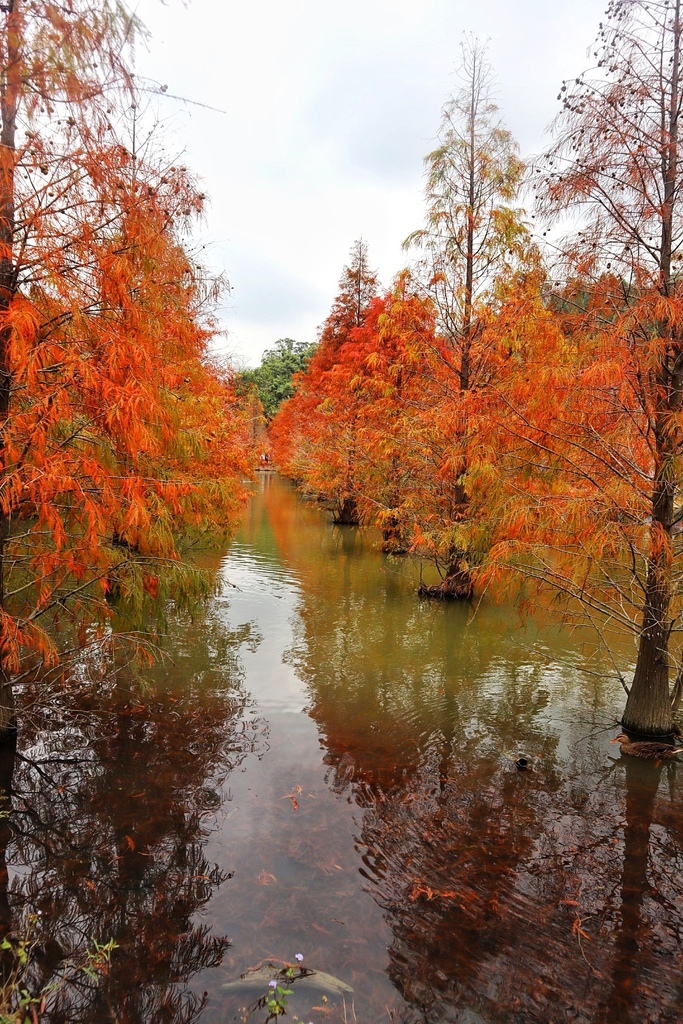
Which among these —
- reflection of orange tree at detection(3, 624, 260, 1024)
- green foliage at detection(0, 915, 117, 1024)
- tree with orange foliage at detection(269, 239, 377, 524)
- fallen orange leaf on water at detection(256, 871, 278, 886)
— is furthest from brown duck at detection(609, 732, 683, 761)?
tree with orange foliage at detection(269, 239, 377, 524)

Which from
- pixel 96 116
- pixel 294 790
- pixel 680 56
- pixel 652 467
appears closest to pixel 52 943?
pixel 294 790

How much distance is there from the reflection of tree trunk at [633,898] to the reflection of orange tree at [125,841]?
2.22 meters

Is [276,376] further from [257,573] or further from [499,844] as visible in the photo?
[499,844]

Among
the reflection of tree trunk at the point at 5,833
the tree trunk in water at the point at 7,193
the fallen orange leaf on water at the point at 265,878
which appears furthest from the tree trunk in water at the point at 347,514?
the fallen orange leaf on water at the point at 265,878

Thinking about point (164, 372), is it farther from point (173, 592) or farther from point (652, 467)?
point (652, 467)

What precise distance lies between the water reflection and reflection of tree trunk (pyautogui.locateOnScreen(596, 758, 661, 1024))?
10 millimetres

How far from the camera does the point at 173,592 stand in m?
5.62

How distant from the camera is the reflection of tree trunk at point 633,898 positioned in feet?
9.84

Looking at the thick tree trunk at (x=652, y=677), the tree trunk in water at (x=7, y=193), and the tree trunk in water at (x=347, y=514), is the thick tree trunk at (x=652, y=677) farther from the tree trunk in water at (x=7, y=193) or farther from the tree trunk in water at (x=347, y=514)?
the tree trunk in water at (x=347, y=514)

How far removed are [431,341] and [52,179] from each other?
8.54 metres

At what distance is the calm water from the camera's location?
307 centimetres

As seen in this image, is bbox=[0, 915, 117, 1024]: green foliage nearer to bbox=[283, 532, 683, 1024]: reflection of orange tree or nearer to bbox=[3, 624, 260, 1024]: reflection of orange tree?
bbox=[3, 624, 260, 1024]: reflection of orange tree

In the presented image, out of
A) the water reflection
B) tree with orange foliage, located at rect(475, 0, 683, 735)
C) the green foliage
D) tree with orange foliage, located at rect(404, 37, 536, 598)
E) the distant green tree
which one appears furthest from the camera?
the distant green tree

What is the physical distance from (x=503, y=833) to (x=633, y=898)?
941 mm
